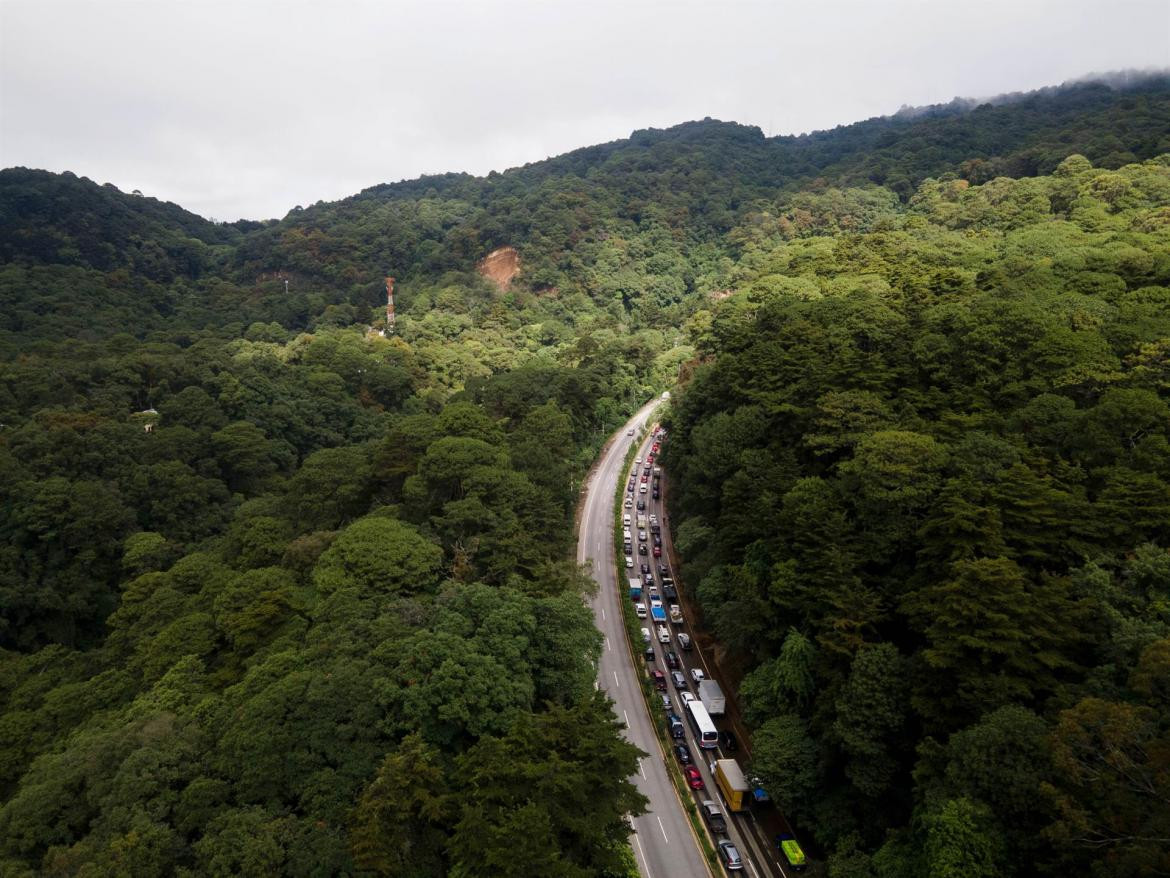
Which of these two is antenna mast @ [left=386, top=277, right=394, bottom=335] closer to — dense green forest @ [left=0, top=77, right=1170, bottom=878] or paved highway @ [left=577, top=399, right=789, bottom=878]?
dense green forest @ [left=0, top=77, right=1170, bottom=878]

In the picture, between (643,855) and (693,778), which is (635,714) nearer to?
(693,778)

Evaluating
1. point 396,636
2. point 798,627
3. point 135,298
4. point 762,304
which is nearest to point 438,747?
point 396,636

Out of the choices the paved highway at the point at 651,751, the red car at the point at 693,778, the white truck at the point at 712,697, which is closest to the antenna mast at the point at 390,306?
the paved highway at the point at 651,751

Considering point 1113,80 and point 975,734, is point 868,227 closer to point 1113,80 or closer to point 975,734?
point 975,734

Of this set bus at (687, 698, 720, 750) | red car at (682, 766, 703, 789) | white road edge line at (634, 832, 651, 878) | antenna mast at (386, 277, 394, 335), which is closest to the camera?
white road edge line at (634, 832, 651, 878)

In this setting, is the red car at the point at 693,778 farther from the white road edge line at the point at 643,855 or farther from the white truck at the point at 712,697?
the white road edge line at the point at 643,855

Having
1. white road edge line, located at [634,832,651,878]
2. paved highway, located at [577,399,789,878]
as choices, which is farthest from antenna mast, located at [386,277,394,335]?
white road edge line, located at [634,832,651,878]

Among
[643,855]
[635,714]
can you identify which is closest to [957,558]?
[643,855]
